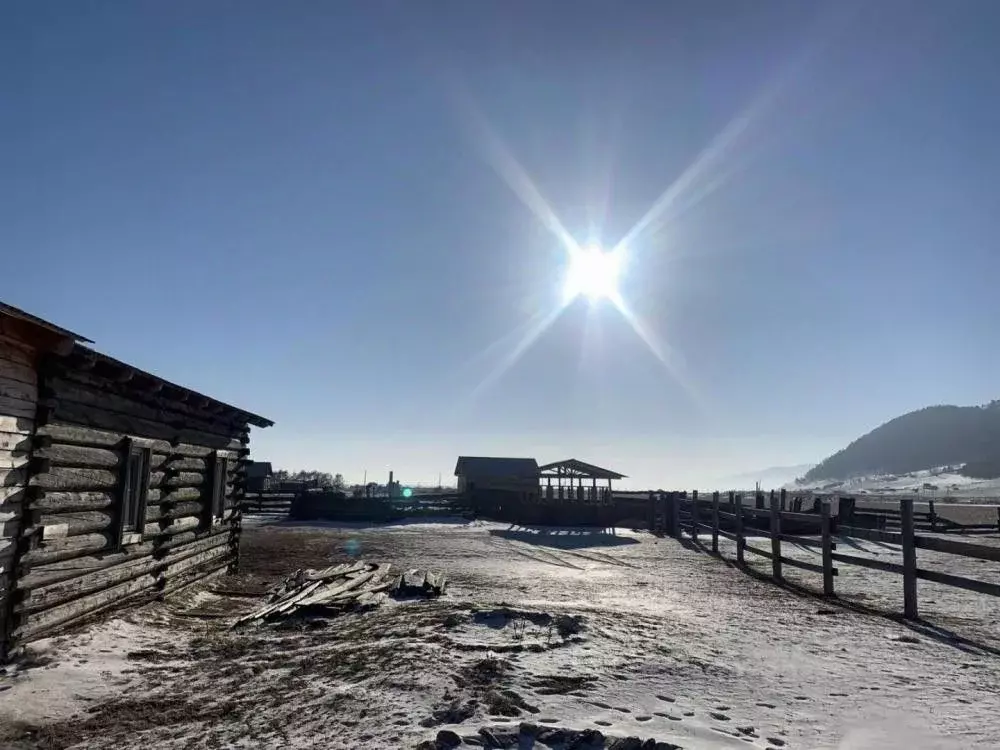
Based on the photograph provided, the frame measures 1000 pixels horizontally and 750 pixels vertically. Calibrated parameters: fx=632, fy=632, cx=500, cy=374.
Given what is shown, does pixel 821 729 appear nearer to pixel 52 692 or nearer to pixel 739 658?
pixel 739 658

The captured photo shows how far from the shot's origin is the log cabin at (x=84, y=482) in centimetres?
716

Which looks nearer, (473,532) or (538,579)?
(538,579)

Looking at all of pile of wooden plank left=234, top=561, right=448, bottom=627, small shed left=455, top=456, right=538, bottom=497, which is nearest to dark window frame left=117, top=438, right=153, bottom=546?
pile of wooden plank left=234, top=561, right=448, bottom=627

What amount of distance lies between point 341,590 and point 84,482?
4628mm

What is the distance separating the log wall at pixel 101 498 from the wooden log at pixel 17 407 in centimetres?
13

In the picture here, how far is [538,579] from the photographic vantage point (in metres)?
14.3

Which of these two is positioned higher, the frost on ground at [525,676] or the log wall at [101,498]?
the log wall at [101,498]

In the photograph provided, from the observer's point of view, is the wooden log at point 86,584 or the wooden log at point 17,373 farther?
the wooden log at point 86,584

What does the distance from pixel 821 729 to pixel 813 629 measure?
14.4 feet

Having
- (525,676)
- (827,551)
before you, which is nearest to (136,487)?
(525,676)

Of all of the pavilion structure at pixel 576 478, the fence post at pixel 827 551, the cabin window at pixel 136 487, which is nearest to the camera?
the cabin window at pixel 136 487

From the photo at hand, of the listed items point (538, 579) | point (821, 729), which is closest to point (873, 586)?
point (538, 579)

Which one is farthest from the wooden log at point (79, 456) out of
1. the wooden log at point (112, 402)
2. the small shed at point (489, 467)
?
the small shed at point (489, 467)

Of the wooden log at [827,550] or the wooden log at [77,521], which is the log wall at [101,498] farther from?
the wooden log at [827,550]
